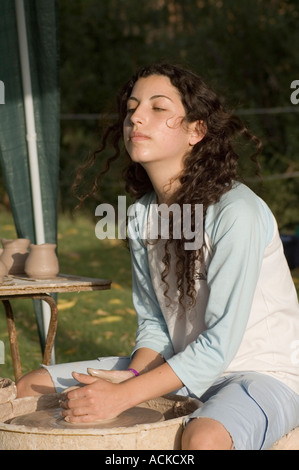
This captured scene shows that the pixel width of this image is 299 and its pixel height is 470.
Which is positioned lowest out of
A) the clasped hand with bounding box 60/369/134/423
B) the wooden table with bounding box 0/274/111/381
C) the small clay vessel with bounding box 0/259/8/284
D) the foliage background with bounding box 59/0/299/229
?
the clasped hand with bounding box 60/369/134/423

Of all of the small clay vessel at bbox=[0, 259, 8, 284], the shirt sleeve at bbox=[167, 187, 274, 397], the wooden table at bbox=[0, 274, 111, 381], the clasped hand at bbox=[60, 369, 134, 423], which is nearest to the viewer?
the clasped hand at bbox=[60, 369, 134, 423]

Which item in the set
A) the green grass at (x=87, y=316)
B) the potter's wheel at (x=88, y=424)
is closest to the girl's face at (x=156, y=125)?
the potter's wheel at (x=88, y=424)

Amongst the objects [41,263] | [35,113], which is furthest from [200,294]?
[35,113]

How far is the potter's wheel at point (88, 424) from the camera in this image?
2.10 meters

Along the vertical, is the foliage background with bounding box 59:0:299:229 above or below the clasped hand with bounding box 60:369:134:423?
above

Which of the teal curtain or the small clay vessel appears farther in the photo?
the teal curtain

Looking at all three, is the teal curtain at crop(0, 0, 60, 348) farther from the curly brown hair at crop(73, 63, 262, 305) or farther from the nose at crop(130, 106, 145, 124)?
the nose at crop(130, 106, 145, 124)

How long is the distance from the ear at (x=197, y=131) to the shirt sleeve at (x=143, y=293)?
0.99ft

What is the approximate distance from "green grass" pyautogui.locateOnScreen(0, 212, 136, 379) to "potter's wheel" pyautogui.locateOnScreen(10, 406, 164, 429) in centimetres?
207

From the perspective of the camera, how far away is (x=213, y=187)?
2.46m

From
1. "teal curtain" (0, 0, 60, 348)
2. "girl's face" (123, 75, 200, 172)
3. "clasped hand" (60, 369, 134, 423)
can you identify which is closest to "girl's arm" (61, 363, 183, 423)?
"clasped hand" (60, 369, 134, 423)

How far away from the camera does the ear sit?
2.60 metres

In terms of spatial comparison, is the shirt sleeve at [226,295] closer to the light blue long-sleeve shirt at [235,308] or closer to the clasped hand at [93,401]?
the light blue long-sleeve shirt at [235,308]

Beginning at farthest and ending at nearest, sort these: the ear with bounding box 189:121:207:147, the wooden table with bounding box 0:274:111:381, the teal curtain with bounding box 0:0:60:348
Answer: the teal curtain with bounding box 0:0:60:348, the wooden table with bounding box 0:274:111:381, the ear with bounding box 189:121:207:147
